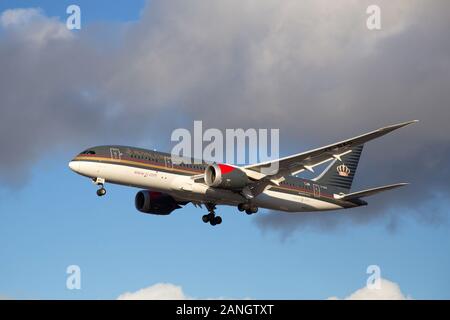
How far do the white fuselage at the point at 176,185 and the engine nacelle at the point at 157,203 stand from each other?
3875mm

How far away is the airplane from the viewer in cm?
A: 6091

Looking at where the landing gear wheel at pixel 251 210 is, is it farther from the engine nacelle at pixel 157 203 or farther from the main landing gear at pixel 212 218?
the engine nacelle at pixel 157 203

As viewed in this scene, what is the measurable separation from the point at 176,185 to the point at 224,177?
3.43 metres

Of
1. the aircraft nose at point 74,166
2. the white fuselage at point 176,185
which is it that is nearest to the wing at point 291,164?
the white fuselage at point 176,185

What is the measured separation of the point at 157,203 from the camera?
2781 inches

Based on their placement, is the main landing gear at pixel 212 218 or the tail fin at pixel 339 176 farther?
the tail fin at pixel 339 176

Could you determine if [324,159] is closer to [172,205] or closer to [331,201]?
[331,201]

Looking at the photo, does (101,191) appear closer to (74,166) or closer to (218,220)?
(74,166)

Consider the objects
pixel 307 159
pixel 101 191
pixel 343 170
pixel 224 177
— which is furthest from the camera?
pixel 343 170

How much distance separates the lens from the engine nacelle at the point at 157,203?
70562mm

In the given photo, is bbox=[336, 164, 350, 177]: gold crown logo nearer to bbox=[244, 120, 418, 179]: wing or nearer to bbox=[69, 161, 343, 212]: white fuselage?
bbox=[69, 161, 343, 212]: white fuselage

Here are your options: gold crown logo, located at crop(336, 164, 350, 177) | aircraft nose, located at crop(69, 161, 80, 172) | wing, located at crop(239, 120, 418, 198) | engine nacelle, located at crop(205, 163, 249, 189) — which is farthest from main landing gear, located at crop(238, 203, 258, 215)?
aircraft nose, located at crop(69, 161, 80, 172)

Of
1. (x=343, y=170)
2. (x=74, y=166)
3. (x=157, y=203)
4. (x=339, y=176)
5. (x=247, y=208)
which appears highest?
(x=343, y=170)

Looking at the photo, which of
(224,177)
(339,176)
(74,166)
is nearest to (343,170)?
(339,176)
